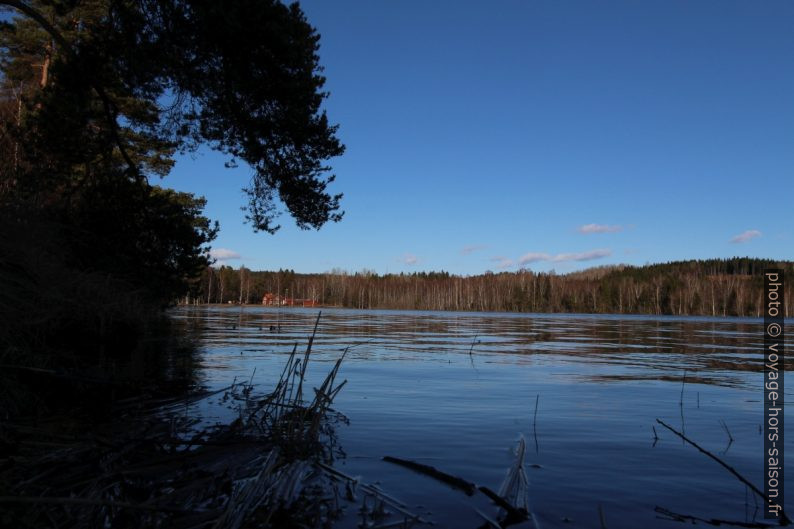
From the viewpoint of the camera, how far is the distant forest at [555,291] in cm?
12338

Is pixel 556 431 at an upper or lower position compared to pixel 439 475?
lower

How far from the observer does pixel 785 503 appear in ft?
15.7

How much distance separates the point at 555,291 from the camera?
150 meters

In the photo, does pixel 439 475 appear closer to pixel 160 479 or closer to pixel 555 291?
pixel 160 479

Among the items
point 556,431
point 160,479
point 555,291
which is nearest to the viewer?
point 160,479

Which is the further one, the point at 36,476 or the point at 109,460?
the point at 109,460

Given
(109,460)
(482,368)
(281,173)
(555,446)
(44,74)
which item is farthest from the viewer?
(44,74)

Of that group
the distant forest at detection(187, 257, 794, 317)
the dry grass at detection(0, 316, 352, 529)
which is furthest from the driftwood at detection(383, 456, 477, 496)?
the distant forest at detection(187, 257, 794, 317)

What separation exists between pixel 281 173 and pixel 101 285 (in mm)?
4773

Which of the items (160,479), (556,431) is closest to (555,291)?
(556,431)

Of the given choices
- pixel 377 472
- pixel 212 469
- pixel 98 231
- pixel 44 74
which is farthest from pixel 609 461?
pixel 44 74

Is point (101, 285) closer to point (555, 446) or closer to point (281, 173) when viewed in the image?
point (281, 173)

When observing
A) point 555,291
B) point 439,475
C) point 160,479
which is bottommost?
point 439,475

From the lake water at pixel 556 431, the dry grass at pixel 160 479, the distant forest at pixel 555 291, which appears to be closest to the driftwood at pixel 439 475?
the lake water at pixel 556 431
